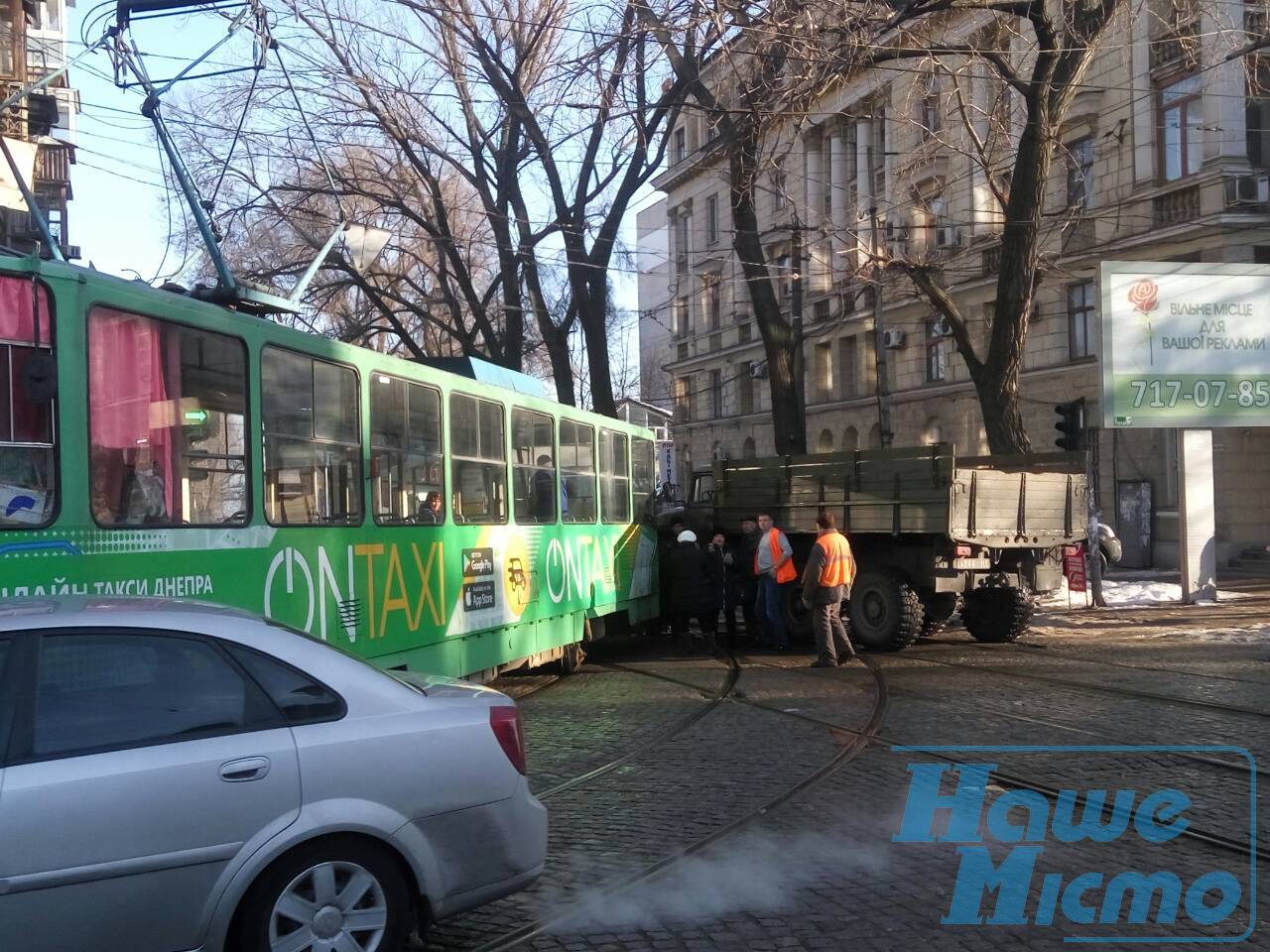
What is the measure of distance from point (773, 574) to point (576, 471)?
10.3 feet

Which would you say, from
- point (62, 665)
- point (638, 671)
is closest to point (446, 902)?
point (62, 665)

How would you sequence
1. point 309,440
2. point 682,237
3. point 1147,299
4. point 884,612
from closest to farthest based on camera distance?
1. point 309,440
2. point 884,612
3. point 1147,299
4. point 682,237

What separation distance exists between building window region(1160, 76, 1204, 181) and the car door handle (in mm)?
27387

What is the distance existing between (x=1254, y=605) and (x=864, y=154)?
2095 cm

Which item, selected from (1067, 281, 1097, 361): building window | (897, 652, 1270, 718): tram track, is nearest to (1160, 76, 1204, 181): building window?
(1067, 281, 1097, 361): building window

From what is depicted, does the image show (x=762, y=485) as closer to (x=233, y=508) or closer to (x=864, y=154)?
(x=233, y=508)

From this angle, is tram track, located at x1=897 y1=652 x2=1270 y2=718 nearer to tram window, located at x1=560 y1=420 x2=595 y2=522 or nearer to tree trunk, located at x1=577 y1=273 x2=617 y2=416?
tram window, located at x1=560 y1=420 x2=595 y2=522

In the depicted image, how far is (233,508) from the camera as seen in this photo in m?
7.62

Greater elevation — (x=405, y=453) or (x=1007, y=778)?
(x=405, y=453)

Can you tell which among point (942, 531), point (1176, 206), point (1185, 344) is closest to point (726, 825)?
point (942, 531)

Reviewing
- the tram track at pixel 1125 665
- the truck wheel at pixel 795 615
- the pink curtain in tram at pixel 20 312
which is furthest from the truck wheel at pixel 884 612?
the pink curtain in tram at pixel 20 312

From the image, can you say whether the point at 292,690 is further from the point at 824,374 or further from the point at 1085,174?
the point at 824,374

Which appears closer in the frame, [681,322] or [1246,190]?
[1246,190]

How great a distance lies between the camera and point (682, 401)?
5581 cm
